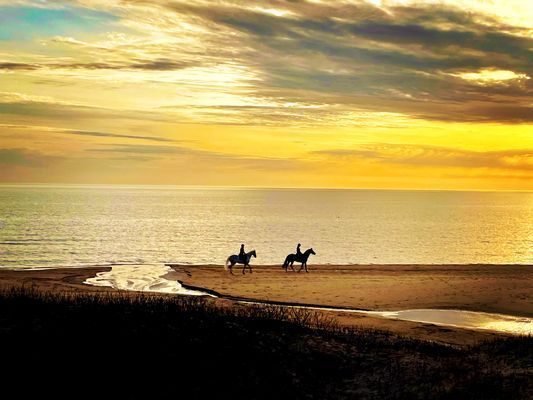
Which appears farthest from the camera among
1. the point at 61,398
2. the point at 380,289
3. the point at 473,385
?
the point at 380,289

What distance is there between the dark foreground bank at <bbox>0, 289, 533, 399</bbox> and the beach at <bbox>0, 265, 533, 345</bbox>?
9104 millimetres

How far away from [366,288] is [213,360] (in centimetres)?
2760

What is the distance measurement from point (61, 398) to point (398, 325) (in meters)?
18.3

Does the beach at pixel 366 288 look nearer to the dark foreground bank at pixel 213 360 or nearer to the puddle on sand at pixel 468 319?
the puddle on sand at pixel 468 319

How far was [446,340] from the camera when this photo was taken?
23031 mm

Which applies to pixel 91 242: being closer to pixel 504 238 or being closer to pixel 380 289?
pixel 380 289

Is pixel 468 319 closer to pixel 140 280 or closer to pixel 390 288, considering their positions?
pixel 390 288

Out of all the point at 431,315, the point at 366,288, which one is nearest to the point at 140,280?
the point at 366,288

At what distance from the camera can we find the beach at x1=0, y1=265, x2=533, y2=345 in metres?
28.5

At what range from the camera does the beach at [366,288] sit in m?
28.5

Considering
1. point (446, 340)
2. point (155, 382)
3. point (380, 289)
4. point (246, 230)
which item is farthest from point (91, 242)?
point (155, 382)

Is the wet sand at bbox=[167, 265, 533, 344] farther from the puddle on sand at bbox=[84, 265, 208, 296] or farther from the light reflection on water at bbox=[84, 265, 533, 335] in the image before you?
the puddle on sand at bbox=[84, 265, 208, 296]

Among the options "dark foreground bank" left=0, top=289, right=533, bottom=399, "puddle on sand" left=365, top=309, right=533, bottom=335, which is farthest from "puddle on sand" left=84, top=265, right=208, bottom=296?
"dark foreground bank" left=0, top=289, right=533, bottom=399

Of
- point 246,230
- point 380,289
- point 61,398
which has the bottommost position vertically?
point 246,230
